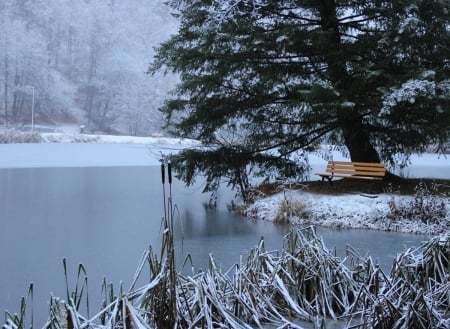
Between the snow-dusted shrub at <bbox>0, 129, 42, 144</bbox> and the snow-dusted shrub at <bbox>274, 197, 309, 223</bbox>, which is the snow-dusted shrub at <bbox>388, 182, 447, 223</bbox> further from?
the snow-dusted shrub at <bbox>0, 129, 42, 144</bbox>

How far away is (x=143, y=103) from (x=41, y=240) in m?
44.0

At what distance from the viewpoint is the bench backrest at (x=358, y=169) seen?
449 inches

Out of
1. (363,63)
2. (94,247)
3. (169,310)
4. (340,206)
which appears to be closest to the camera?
(169,310)

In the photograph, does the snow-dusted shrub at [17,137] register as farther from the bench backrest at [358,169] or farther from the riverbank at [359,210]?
the riverbank at [359,210]

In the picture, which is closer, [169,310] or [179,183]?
[169,310]

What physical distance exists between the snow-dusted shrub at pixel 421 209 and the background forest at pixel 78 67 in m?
→ 39.7

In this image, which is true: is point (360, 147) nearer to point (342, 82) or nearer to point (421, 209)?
point (342, 82)

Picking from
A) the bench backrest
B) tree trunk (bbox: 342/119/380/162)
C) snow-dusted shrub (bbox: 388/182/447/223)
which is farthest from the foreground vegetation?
tree trunk (bbox: 342/119/380/162)

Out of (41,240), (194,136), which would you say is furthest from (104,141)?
(41,240)

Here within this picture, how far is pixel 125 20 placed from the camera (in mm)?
56312

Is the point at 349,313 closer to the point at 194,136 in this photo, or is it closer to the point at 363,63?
the point at 363,63

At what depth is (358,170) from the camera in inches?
461

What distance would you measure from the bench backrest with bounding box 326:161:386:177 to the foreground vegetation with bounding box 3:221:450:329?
7.28 meters

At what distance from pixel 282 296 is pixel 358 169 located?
8112 millimetres
